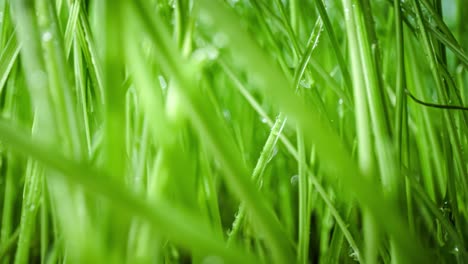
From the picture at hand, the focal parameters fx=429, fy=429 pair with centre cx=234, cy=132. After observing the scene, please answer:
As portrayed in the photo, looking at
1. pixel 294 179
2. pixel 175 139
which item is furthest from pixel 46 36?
pixel 294 179

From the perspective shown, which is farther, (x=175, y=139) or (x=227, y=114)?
(x=227, y=114)

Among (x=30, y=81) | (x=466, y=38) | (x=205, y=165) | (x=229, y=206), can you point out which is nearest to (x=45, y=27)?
(x=30, y=81)

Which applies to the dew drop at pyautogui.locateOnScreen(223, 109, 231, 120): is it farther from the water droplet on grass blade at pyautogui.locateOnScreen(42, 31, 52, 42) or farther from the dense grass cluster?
the water droplet on grass blade at pyautogui.locateOnScreen(42, 31, 52, 42)

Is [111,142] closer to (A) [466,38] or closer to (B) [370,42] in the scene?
(B) [370,42]

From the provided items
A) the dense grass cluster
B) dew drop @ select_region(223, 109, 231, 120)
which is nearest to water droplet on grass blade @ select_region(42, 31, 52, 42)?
the dense grass cluster

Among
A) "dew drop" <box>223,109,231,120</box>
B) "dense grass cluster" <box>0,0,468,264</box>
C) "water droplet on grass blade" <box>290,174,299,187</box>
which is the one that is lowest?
"water droplet on grass blade" <box>290,174,299,187</box>

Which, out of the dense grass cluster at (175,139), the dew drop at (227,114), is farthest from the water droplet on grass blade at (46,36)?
the dew drop at (227,114)

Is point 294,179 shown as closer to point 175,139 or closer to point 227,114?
point 227,114

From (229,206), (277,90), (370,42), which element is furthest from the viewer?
(229,206)

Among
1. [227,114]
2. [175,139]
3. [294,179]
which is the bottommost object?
[294,179]

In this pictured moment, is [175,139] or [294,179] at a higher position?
[175,139]

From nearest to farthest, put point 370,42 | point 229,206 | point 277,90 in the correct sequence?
1. point 277,90
2. point 370,42
3. point 229,206
